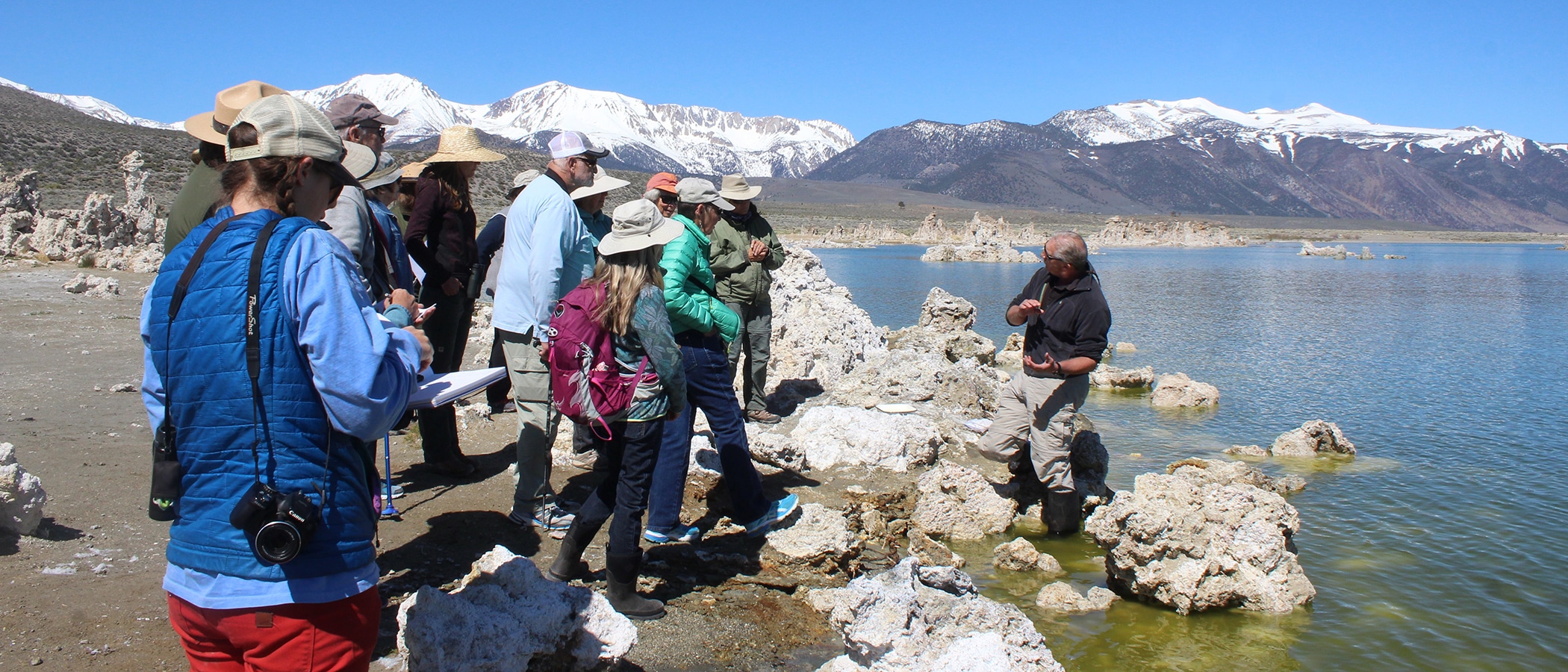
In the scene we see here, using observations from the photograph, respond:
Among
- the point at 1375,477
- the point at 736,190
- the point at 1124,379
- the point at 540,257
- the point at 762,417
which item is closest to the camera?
the point at 540,257

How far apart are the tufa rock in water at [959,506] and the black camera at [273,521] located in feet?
12.7

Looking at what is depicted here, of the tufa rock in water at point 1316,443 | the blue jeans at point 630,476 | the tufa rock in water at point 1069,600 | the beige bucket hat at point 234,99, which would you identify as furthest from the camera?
the tufa rock in water at point 1316,443

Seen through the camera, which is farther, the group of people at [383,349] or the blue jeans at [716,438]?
the blue jeans at [716,438]

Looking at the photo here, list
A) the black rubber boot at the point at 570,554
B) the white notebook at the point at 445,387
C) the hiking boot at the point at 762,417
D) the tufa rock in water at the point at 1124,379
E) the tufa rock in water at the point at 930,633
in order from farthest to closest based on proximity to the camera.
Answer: the tufa rock in water at the point at 1124,379, the hiking boot at the point at 762,417, the black rubber boot at the point at 570,554, the tufa rock in water at the point at 930,633, the white notebook at the point at 445,387

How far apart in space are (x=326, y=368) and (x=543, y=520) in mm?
2780

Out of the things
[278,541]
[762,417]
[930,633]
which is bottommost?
[762,417]

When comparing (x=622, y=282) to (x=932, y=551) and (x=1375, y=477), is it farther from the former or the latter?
(x=1375, y=477)

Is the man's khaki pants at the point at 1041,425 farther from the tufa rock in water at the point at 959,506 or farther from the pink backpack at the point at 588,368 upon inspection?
the pink backpack at the point at 588,368

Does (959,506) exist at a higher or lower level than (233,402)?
lower

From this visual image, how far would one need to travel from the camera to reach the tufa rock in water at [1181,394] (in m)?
9.41

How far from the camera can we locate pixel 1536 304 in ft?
74.8

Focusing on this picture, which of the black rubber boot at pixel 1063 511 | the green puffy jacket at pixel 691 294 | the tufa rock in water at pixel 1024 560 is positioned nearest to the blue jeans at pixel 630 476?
the green puffy jacket at pixel 691 294

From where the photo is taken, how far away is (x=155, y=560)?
3.61m

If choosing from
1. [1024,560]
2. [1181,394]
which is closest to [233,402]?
[1024,560]
